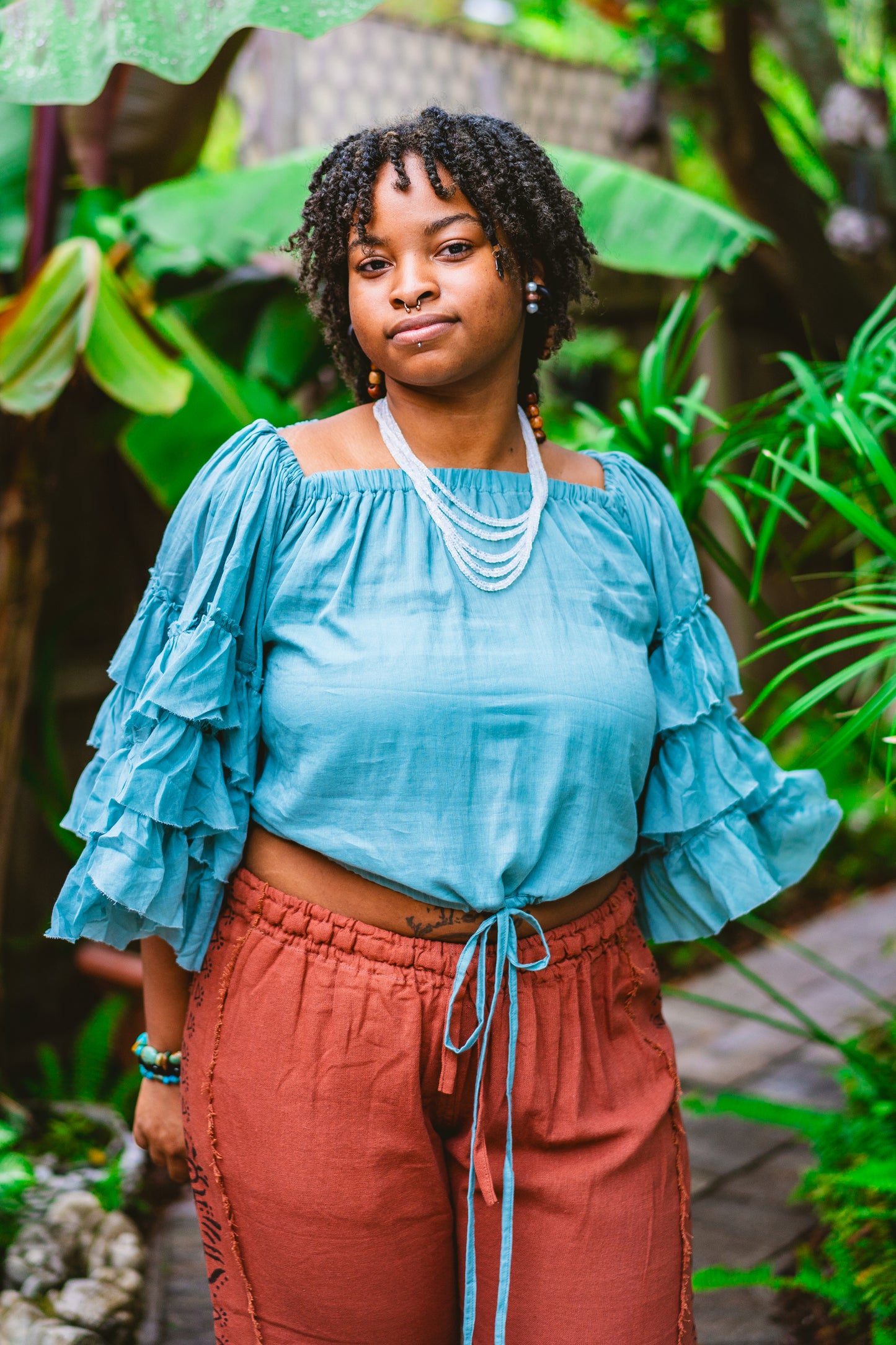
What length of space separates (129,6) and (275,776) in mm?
A: 1083

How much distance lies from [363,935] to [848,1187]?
1.81 meters

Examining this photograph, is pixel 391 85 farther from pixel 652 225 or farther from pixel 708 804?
pixel 708 804

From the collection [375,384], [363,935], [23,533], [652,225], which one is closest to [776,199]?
[652,225]

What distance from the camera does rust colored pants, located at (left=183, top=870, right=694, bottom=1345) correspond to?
55.1 inches

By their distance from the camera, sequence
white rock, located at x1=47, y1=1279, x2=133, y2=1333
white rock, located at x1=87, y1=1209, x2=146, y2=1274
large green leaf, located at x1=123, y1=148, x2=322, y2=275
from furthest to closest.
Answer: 1. large green leaf, located at x1=123, y1=148, x2=322, y2=275
2. white rock, located at x1=87, y1=1209, x2=146, y2=1274
3. white rock, located at x1=47, y1=1279, x2=133, y2=1333

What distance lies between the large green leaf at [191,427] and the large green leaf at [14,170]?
1.46 feet

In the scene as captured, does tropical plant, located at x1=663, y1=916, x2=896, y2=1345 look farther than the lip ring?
Yes

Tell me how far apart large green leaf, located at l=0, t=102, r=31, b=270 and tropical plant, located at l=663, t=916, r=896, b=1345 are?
2.42 meters

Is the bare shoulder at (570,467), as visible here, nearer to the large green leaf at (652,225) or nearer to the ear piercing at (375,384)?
the ear piercing at (375,384)

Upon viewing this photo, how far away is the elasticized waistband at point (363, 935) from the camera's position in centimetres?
141

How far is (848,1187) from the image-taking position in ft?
8.78

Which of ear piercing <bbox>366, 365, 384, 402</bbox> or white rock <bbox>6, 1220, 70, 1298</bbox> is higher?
ear piercing <bbox>366, 365, 384, 402</bbox>

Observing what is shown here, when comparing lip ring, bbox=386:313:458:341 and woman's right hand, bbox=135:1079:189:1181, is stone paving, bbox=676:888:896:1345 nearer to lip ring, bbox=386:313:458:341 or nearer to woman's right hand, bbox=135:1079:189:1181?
woman's right hand, bbox=135:1079:189:1181

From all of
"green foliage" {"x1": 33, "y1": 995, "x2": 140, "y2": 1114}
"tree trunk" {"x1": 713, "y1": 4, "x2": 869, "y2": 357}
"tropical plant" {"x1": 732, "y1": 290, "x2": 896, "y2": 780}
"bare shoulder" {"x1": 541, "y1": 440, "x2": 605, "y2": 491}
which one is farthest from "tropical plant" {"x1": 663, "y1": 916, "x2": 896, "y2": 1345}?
"tree trunk" {"x1": 713, "y1": 4, "x2": 869, "y2": 357}
